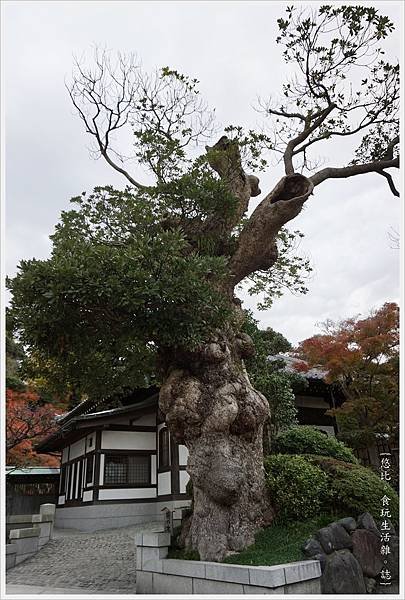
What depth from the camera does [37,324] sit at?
20.2ft

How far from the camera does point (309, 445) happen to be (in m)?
8.57

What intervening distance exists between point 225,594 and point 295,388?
348 inches

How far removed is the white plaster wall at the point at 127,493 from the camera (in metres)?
13.8

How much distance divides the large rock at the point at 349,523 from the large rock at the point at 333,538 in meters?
0.07

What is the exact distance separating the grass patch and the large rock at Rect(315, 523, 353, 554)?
26 cm

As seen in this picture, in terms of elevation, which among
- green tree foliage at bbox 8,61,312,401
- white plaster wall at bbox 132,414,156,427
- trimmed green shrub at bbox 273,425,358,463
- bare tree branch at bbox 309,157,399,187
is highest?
bare tree branch at bbox 309,157,399,187

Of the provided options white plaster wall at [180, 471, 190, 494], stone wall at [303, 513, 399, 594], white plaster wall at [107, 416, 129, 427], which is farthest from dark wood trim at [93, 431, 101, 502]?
stone wall at [303, 513, 399, 594]

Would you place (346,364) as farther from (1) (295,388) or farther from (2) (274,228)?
(2) (274,228)

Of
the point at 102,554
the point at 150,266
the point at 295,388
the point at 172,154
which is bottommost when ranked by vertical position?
the point at 102,554

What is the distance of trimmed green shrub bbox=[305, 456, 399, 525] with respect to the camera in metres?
6.66

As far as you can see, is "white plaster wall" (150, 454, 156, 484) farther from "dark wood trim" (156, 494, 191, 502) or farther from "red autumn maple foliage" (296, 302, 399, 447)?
"red autumn maple foliage" (296, 302, 399, 447)

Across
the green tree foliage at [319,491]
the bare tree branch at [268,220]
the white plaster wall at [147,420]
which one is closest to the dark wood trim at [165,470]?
the white plaster wall at [147,420]

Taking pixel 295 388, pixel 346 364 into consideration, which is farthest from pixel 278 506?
pixel 295 388

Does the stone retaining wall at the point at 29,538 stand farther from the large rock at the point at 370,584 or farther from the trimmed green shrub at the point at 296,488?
the large rock at the point at 370,584
